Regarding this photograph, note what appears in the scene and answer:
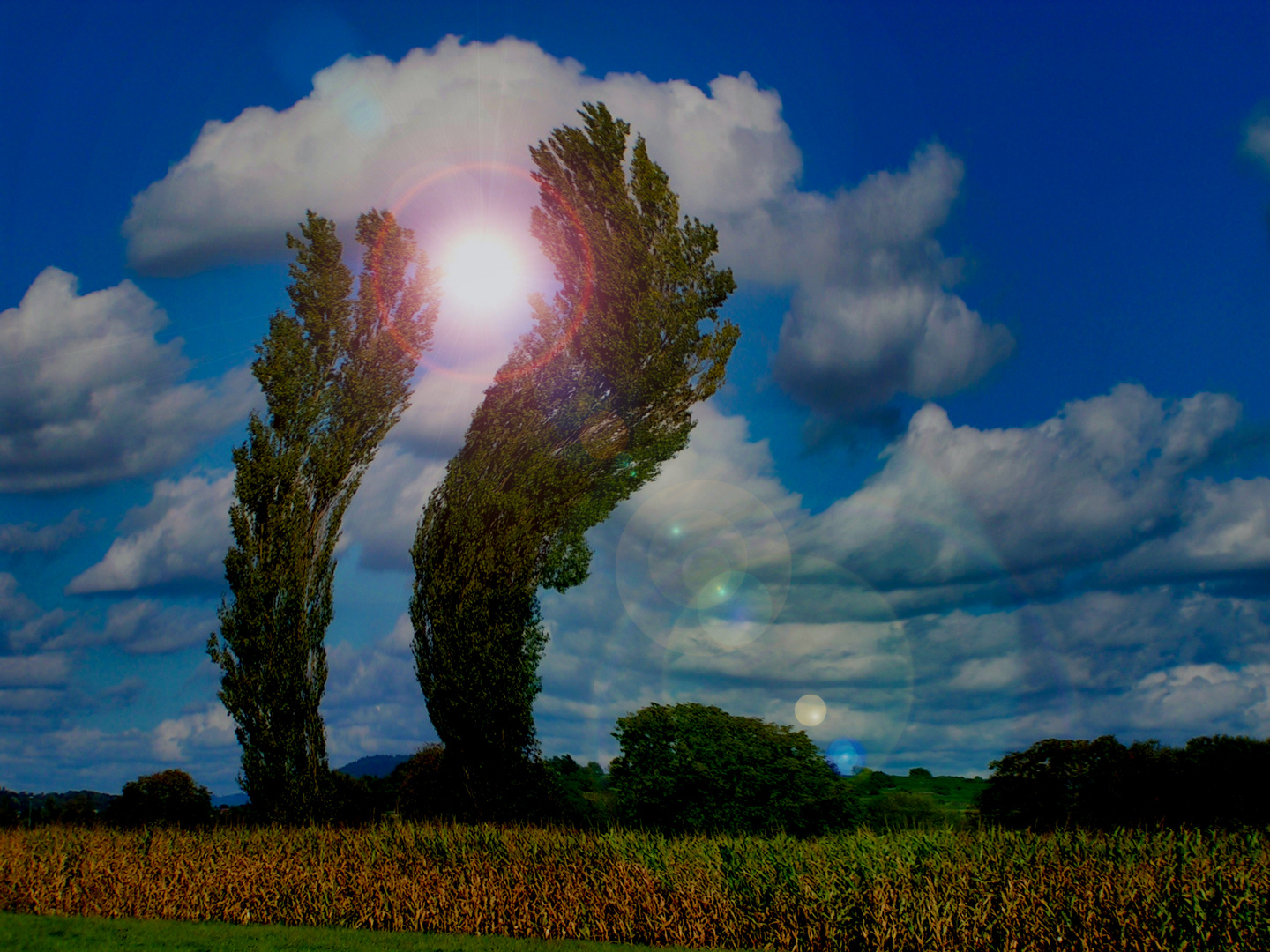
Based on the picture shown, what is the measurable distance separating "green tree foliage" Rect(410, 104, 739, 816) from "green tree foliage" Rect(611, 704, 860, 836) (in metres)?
2.84

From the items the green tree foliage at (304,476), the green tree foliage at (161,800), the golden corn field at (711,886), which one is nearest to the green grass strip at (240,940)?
the golden corn field at (711,886)

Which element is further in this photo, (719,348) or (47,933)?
(719,348)

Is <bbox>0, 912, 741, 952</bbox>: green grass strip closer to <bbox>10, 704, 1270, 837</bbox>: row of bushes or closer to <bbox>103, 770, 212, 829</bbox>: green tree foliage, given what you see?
<bbox>10, 704, 1270, 837</bbox>: row of bushes

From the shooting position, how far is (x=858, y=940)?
35.9 feet

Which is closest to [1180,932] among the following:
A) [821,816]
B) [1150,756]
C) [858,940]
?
[858,940]

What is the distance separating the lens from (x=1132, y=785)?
19156 mm

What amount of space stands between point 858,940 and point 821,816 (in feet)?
25.1

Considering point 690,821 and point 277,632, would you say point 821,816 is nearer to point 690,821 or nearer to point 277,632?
point 690,821

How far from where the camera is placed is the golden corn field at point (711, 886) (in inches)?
408

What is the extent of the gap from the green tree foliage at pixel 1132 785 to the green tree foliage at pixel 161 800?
2239 cm

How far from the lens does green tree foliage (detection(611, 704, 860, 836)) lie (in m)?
18.0

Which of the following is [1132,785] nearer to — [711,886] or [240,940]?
[711,886]

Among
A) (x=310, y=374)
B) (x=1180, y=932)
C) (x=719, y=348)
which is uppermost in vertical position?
(x=719, y=348)

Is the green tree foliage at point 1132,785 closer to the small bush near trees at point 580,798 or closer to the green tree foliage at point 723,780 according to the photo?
the green tree foliage at point 723,780
